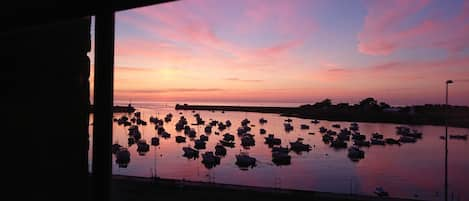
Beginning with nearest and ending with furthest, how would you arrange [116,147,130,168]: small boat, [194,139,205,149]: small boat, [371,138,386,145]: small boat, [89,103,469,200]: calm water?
[89,103,469,200]: calm water → [116,147,130,168]: small boat → [194,139,205,149]: small boat → [371,138,386,145]: small boat

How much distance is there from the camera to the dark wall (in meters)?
3.22

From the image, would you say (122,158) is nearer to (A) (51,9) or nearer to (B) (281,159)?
(B) (281,159)

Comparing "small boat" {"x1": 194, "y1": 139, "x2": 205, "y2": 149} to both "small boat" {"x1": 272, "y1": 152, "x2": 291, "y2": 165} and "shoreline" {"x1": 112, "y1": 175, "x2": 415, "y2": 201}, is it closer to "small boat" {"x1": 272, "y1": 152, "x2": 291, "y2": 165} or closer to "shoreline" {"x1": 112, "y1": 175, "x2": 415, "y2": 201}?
"small boat" {"x1": 272, "y1": 152, "x2": 291, "y2": 165}

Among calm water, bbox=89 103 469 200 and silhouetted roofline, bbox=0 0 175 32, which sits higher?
silhouetted roofline, bbox=0 0 175 32

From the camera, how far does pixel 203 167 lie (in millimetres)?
29766

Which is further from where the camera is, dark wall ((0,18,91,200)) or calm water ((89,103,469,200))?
calm water ((89,103,469,200))

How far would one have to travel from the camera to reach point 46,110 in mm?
3559

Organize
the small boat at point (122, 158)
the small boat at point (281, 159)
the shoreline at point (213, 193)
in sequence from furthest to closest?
1. the small boat at point (281, 159)
2. the small boat at point (122, 158)
3. the shoreline at point (213, 193)

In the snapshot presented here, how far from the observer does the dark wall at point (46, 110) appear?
3225 millimetres

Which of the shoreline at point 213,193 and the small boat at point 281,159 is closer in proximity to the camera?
the shoreline at point 213,193

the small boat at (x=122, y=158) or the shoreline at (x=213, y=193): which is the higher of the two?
the shoreline at (x=213, y=193)

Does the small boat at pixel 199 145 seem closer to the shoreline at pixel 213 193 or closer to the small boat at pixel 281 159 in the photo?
the small boat at pixel 281 159

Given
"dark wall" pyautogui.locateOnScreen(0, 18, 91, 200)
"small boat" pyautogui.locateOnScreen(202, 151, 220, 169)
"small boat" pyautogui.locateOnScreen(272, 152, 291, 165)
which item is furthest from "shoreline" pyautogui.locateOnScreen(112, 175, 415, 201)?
"small boat" pyautogui.locateOnScreen(272, 152, 291, 165)

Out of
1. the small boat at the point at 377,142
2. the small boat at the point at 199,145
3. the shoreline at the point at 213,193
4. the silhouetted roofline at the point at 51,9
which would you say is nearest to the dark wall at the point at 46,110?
the silhouetted roofline at the point at 51,9
